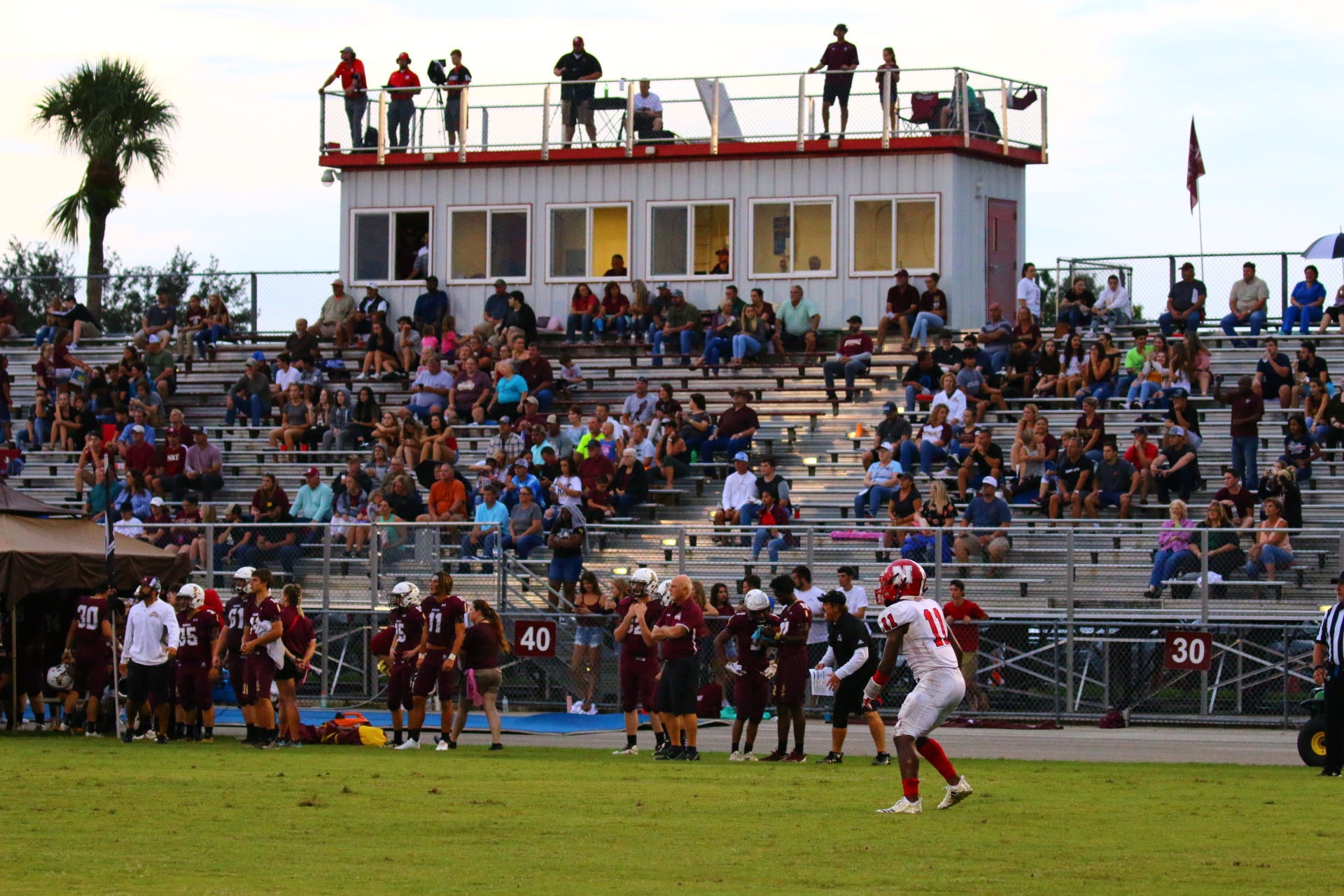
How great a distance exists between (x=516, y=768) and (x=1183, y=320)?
56.6ft

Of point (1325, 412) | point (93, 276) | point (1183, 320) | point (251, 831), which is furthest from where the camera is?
point (93, 276)

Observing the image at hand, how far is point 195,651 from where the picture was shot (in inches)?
794

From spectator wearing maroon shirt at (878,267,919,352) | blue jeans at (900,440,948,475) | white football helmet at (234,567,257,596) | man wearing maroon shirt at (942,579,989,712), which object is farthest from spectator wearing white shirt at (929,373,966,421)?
white football helmet at (234,567,257,596)

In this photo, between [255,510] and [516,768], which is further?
[255,510]

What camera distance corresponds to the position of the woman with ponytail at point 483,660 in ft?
64.8

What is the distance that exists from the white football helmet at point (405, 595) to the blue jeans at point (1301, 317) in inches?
640

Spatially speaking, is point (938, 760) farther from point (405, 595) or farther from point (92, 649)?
point (92, 649)

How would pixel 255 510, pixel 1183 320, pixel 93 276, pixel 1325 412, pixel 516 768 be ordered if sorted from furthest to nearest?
pixel 93 276 → pixel 1183 320 → pixel 255 510 → pixel 1325 412 → pixel 516 768

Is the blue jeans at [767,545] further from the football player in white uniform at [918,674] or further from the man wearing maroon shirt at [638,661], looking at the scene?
the football player in white uniform at [918,674]

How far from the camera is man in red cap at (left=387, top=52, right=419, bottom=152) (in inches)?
1425

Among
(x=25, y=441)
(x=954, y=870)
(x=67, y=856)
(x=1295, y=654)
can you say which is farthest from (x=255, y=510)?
(x=954, y=870)

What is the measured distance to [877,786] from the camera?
16094 millimetres

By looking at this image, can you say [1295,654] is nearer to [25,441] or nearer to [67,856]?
[67,856]

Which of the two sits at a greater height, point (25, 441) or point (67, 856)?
point (25, 441)
